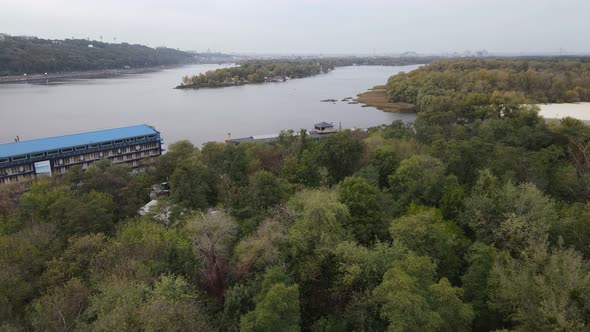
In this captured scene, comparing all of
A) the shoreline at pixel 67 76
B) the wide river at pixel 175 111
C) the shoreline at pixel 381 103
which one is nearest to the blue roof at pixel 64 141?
the wide river at pixel 175 111

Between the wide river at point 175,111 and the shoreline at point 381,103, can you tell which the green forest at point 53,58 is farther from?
the shoreline at point 381,103

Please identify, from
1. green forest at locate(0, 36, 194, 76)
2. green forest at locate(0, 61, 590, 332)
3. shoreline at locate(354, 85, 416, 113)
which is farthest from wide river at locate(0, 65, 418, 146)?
green forest at locate(0, 61, 590, 332)

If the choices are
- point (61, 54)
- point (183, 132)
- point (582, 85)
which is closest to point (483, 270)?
point (183, 132)

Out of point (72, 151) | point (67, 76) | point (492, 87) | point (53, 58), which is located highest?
point (53, 58)

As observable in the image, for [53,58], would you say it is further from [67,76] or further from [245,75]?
[245,75]

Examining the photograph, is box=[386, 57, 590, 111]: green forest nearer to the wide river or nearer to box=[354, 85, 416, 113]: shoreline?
box=[354, 85, 416, 113]: shoreline

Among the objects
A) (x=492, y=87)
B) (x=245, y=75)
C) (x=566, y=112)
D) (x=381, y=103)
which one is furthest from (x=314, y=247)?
(x=245, y=75)

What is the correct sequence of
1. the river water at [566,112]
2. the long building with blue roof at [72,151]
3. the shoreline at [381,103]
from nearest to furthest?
the long building with blue roof at [72,151] < the river water at [566,112] < the shoreline at [381,103]
